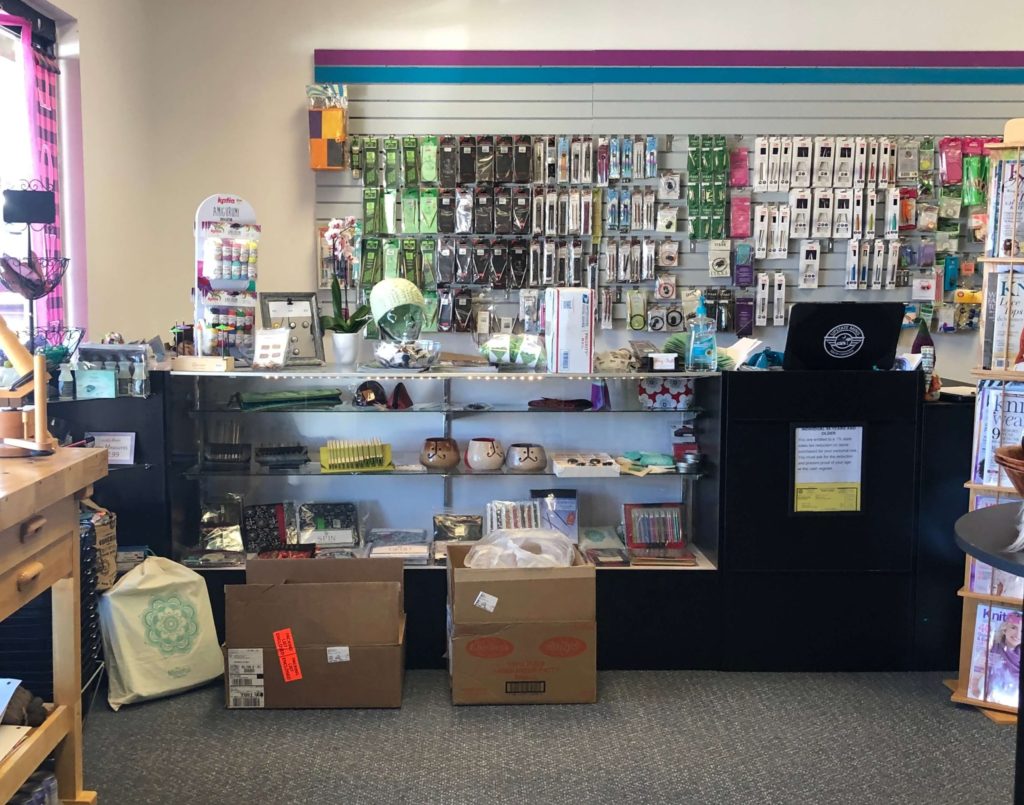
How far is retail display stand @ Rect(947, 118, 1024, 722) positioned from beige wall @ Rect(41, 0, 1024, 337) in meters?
1.90

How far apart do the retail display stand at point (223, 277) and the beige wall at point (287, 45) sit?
A: 110 cm

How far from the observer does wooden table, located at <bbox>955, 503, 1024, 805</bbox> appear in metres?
1.81

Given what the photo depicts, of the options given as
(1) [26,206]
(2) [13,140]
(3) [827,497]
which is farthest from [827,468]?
(2) [13,140]

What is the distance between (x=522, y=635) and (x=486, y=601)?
0.17m

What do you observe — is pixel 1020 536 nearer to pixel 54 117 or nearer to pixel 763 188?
pixel 763 188

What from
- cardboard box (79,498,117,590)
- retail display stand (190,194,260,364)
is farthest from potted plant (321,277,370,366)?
cardboard box (79,498,117,590)

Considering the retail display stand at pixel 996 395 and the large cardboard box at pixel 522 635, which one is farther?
the large cardboard box at pixel 522 635

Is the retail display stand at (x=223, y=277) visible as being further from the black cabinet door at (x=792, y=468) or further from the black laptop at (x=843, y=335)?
the black laptop at (x=843, y=335)

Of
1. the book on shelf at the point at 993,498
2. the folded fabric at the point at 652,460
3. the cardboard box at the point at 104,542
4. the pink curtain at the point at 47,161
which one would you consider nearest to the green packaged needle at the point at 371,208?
the pink curtain at the point at 47,161

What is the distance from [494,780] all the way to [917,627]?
5.80 feet

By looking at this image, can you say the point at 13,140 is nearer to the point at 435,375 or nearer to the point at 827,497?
the point at 435,375

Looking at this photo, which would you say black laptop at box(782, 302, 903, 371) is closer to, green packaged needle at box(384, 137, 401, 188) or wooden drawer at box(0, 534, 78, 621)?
green packaged needle at box(384, 137, 401, 188)

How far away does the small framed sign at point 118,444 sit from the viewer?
3.50 m

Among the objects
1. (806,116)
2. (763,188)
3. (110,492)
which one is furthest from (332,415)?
(806,116)
